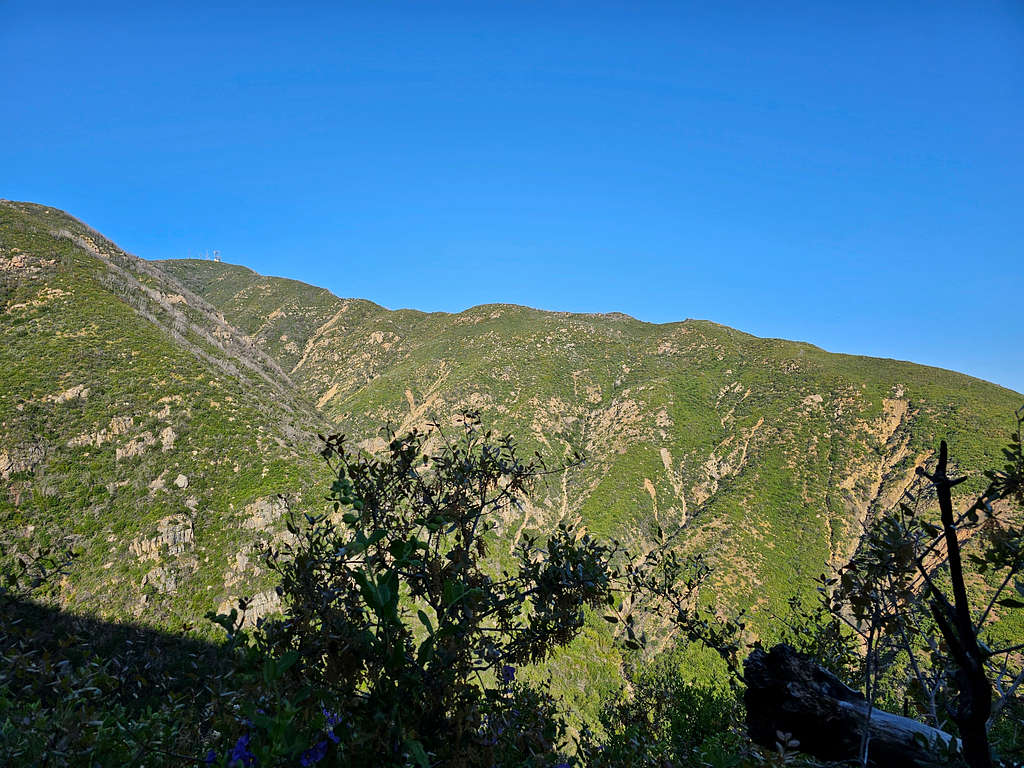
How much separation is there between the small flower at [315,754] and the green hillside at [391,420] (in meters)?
2.31

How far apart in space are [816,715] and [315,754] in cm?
453

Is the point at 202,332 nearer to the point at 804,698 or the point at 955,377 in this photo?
the point at 804,698

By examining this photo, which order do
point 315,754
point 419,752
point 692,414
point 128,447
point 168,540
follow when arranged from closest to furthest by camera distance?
point 419,752, point 315,754, point 168,540, point 128,447, point 692,414

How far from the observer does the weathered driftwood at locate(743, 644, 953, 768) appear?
3.56 meters

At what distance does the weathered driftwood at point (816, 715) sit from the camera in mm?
3564

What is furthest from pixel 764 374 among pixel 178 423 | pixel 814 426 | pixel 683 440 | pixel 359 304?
pixel 359 304

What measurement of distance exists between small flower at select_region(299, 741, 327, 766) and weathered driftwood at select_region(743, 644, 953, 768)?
4030 millimetres

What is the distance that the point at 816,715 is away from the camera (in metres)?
3.92

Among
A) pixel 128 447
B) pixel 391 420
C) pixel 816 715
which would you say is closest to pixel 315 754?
pixel 816 715

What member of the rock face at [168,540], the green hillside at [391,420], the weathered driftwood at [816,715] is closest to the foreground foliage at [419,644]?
the weathered driftwood at [816,715]

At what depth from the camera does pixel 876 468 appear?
4588 cm

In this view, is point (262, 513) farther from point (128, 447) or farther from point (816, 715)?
point (816, 715)

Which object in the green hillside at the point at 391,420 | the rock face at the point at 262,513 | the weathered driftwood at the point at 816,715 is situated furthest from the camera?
the rock face at the point at 262,513

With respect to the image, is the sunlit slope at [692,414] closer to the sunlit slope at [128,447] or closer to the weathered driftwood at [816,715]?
the sunlit slope at [128,447]
